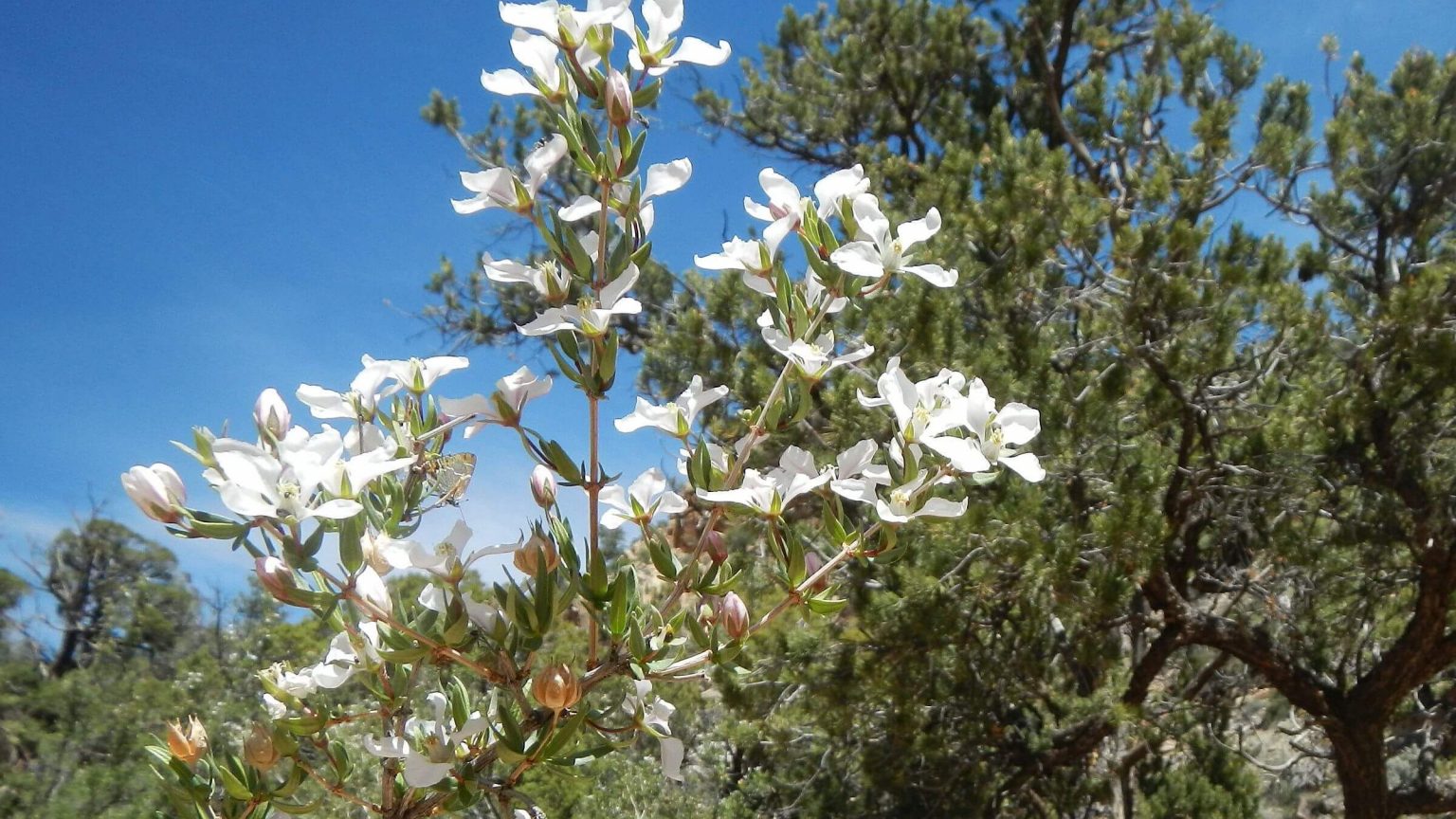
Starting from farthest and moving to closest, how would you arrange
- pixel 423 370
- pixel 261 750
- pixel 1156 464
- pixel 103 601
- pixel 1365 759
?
pixel 103 601
pixel 1365 759
pixel 1156 464
pixel 423 370
pixel 261 750

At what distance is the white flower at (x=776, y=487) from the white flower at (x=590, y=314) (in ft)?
0.56

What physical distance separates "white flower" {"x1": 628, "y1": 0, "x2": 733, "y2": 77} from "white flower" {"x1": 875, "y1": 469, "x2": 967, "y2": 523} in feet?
1.38

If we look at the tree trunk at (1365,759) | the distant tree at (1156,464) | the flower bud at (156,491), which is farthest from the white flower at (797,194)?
the tree trunk at (1365,759)

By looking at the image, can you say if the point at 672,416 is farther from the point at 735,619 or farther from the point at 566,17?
the point at 566,17

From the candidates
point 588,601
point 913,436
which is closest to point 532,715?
point 588,601

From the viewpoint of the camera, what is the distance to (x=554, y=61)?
0.90 meters

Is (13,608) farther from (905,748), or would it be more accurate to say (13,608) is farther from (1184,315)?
(1184,315)

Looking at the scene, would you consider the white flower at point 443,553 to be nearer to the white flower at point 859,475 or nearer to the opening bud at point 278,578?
the opening bud at point 278,578

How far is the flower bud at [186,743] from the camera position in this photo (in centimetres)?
85

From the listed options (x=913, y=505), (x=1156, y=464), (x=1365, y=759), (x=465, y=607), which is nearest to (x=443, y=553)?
(x=465, y=607)

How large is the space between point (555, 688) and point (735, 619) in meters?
0.17

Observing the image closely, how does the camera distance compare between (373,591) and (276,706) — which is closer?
(373,591)

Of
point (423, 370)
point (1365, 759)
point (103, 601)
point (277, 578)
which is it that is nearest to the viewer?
point (277, 578)

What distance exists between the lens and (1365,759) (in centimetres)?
427
